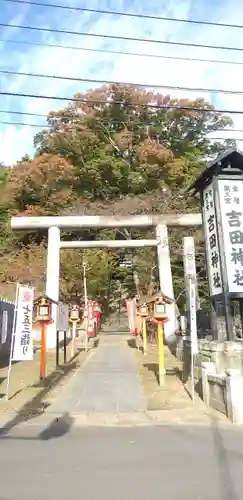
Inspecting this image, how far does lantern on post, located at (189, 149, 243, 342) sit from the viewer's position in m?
11.8

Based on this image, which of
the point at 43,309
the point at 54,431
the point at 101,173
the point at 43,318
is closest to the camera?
the point at 54,431

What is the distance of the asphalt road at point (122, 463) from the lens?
176 inches

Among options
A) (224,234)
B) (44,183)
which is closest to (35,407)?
(224,234)

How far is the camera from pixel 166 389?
11445mm

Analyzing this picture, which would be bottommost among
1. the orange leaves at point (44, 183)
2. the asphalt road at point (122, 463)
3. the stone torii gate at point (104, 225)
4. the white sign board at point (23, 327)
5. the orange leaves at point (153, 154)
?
the asphalt road at point (122, 463)

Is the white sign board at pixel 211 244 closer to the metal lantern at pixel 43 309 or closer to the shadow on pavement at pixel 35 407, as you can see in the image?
the metal lantern at pixel 43 309

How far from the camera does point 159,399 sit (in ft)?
33.6

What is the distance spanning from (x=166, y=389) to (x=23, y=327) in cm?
381

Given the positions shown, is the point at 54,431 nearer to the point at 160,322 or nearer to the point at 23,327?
the point at 23,327

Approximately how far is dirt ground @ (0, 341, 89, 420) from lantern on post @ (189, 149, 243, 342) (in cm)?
467

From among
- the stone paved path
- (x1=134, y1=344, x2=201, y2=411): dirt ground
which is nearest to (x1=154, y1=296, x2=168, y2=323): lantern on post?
(x1=134, y1=344, x2=201, y2=411): dirt ground

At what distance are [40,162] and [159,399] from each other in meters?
29.2

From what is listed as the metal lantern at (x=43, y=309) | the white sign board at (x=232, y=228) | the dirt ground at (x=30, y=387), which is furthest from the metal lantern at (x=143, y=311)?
the white sign board at (x=232, y=228)

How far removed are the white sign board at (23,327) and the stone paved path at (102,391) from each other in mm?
1320
